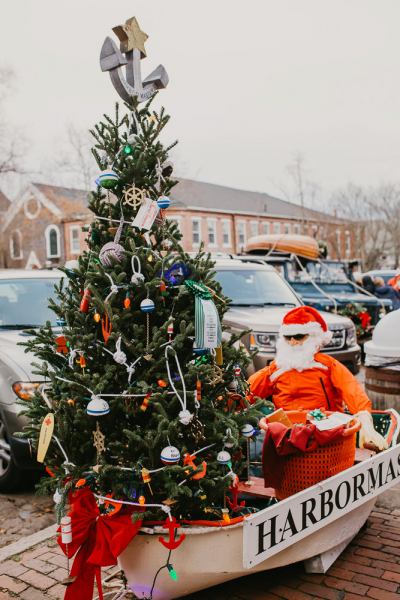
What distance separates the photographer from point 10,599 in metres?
2.87

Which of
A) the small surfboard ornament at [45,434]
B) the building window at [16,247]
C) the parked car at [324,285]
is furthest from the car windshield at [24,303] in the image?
the building window at [16,247]

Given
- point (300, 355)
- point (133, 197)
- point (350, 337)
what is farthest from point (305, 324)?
point (350, 337)

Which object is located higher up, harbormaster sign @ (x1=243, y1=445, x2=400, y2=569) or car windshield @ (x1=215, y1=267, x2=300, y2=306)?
car windshield @ (x1=215, y1=267, x2=300, y2=306)

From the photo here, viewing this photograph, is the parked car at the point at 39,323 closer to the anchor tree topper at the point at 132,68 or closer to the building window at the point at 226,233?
the anchor tree topper at the point at 132,68

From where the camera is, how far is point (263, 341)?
23.0 feet

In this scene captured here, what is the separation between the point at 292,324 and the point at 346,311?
26.5ft

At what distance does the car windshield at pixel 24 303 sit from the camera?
532cm

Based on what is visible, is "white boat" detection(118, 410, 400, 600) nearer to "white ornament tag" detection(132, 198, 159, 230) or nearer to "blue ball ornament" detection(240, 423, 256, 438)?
"blue ball ornament" detection(240, 423, 256, 438)

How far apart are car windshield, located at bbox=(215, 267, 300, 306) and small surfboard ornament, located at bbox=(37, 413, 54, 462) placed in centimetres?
562

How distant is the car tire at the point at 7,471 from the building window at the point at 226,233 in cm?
3734

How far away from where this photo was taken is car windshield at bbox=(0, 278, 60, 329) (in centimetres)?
532

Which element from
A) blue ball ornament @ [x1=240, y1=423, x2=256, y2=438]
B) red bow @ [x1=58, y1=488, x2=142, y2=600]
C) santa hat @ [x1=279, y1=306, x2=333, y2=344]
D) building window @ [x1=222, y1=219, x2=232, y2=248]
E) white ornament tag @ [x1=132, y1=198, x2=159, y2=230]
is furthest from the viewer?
building window @ [x1=222, y1=219, x2=232, y2=248]

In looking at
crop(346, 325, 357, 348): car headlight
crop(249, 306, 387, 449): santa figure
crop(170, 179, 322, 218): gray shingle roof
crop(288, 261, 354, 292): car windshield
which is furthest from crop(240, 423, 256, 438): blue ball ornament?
crop(170, 179, 322, 218): gray shingle roof

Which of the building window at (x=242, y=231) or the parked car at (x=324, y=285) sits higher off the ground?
the building window at (x=242, y=231)
